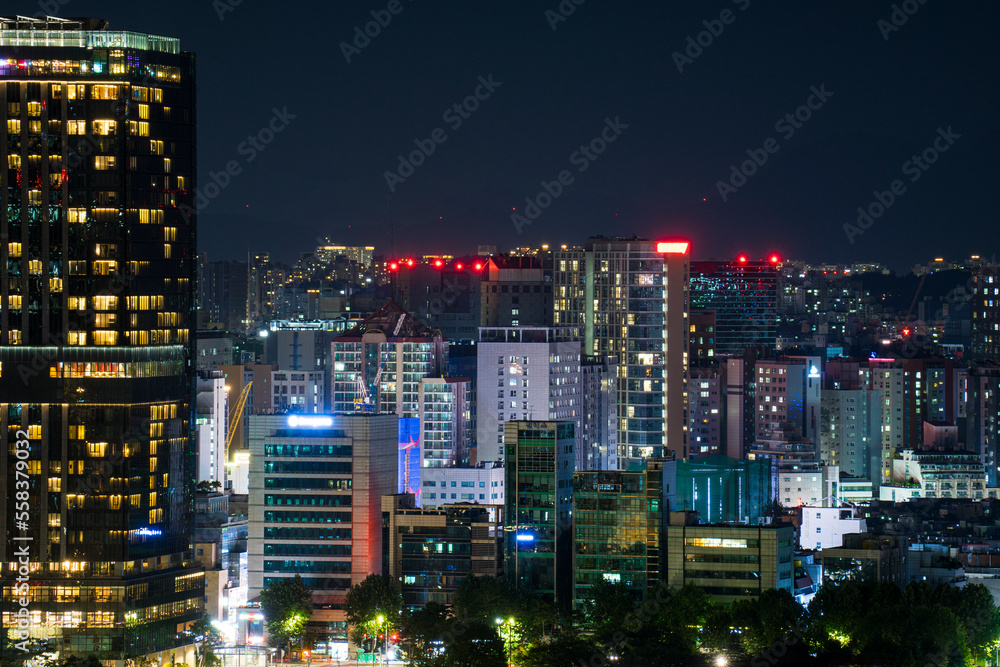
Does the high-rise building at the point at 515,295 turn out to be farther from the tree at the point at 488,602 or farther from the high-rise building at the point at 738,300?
the tree at the point at 488,602

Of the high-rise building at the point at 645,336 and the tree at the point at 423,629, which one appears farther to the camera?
the high-rise building at the point at 645,336

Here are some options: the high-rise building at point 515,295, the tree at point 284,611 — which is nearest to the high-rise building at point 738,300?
the high-rise building at point 515,295

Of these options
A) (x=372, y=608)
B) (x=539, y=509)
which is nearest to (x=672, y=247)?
(x=539, y=509)

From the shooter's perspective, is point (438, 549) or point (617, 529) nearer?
point (617, 529)

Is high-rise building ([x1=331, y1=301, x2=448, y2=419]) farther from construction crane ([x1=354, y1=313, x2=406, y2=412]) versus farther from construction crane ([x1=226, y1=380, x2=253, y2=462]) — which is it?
construction crane ([x1=226, y1=380, x2=253, y2=462])

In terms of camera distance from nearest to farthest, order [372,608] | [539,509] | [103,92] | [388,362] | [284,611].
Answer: [103,92]
[372,608]
[284,611]
[539,509]
[388,362]

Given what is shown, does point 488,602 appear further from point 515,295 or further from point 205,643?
point 515,295

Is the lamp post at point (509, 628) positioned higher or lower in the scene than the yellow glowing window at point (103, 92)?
lower
